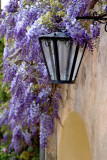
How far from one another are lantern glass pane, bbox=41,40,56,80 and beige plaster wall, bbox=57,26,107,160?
0.33 m

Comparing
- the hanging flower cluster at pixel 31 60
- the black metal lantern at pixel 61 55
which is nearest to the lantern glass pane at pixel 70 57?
the black metal lantern at pixel 61 55

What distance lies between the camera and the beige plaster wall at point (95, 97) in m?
2.19

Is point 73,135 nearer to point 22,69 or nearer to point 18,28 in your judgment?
point 22,69

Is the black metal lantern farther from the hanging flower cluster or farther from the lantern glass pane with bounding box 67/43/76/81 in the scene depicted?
the hanging flower cluster

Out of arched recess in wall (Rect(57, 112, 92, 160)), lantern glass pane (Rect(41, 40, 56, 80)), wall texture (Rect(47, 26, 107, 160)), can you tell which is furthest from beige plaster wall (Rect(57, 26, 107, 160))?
arched recess in wall (Rect(57, 112, 92, 160))

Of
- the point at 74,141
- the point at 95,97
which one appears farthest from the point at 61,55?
the point at 74,141

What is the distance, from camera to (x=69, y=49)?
2387 millimetres

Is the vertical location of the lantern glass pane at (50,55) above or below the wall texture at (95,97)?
above

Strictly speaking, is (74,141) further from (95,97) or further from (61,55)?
(61,55)

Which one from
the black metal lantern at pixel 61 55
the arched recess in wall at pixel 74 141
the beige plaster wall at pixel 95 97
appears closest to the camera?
the beige plaster wall at pixel 95 97

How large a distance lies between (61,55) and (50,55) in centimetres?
9

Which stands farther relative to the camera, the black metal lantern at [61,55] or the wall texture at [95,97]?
the black metal lantern at [61,55]

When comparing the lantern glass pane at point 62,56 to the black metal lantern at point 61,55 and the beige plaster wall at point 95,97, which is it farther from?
the beige plaster wall at point 95,97

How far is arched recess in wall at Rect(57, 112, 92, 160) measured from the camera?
3938 millimetres
